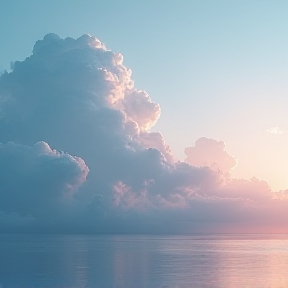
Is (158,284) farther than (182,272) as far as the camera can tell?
No

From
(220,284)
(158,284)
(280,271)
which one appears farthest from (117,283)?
(280,271)

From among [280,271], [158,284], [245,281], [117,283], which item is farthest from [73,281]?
[280,271]

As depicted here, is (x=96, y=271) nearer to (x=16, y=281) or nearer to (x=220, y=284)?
(x=16, y=281)

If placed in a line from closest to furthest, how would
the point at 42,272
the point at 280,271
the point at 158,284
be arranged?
the point at 158,284
the point at 42,272
the point at 280,271

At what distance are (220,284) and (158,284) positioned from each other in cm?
979

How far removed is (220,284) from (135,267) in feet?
92.3

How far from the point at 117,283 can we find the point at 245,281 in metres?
20.9

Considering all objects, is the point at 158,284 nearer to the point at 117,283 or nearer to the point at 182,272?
the point at 117,283

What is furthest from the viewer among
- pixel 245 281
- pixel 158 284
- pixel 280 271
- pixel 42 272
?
pixel 280 271

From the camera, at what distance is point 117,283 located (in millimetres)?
73938

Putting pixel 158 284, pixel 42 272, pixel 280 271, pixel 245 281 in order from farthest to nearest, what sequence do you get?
1. pixel 280 271
2. pixel 42 272
3. pixel 245 281
4. pixel 158 284

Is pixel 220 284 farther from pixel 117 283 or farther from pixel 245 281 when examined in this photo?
pixel 117 283

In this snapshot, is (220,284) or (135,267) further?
(135,267)

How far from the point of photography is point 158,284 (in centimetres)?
7325
